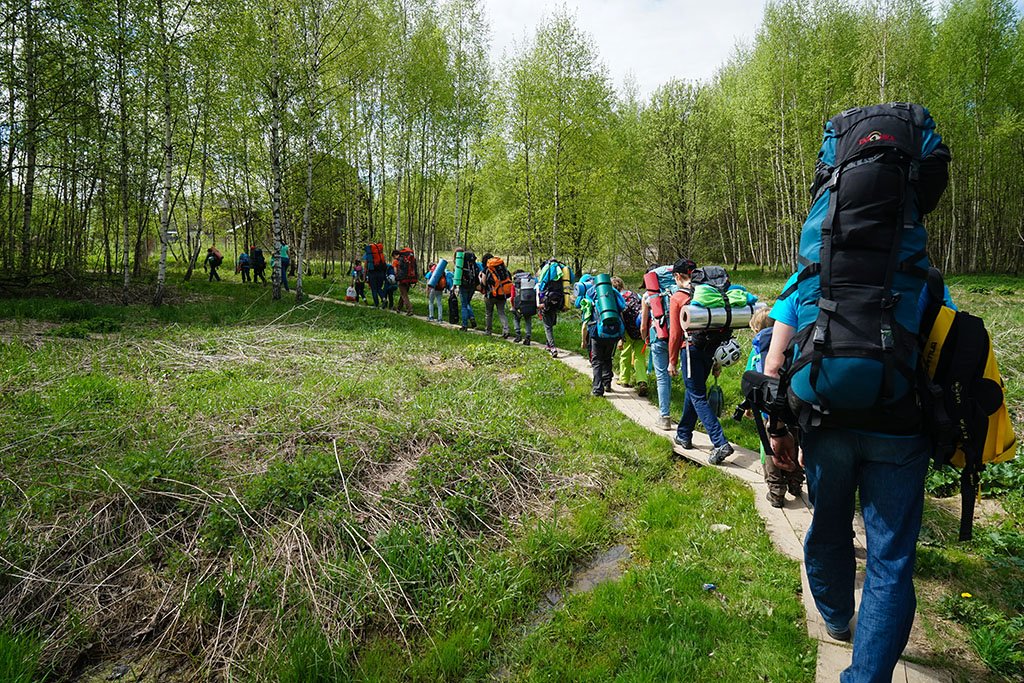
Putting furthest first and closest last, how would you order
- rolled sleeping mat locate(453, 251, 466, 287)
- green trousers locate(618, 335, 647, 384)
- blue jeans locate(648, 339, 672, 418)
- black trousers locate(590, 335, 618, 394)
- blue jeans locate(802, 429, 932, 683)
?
rolled sleeping mat locate(453, 251, 466, 287), green trousers locate(618, 335, 647, 384), black trousers locate(590, 335, 618, 394), blue jeans locate(648, 339, 672, 418), blue jeans locate(802, 429, 932, 683)

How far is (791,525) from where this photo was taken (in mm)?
3896

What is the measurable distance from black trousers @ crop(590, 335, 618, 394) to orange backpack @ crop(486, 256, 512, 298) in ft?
13.4

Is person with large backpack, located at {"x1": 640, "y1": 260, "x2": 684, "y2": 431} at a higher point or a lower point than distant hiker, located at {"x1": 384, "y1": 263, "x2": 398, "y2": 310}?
lower

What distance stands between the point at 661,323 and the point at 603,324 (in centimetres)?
142

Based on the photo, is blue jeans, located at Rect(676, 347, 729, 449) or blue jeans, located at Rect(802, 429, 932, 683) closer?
blue jeans, located at Rect(802, 429, 932, 683)

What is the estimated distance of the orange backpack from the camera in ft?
35.6

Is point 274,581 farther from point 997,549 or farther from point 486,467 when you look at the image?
point 997,549

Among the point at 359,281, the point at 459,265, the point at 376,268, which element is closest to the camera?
the point at 459,265

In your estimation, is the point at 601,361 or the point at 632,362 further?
the point at 632,362

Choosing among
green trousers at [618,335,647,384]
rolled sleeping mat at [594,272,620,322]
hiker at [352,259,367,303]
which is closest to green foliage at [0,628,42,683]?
rolled sleeping mat at [594,272,620,322]

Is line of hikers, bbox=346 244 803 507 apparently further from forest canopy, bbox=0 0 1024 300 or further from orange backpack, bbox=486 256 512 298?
forest canopy, bbox=0 0 1024 300

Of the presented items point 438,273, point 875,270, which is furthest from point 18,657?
point 438,273

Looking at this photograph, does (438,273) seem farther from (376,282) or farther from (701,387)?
(701,387)

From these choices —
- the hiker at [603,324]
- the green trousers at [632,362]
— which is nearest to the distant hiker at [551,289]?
the hiker at [603,324]
